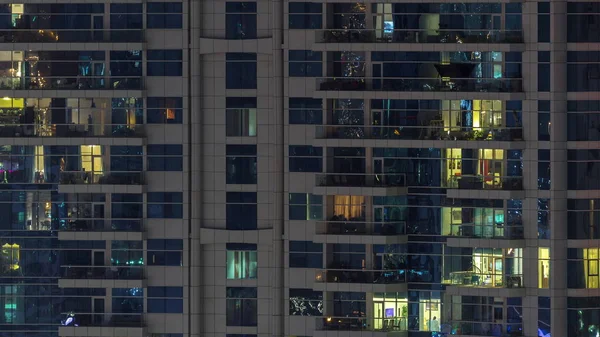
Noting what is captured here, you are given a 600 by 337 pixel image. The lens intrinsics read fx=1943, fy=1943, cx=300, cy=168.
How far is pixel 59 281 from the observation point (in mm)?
53875

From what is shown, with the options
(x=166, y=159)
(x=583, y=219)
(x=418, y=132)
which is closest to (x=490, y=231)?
(x=583, y=219)

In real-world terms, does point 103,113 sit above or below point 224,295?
above

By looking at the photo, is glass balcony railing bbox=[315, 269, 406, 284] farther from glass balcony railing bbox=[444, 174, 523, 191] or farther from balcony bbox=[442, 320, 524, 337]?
glass balcony railing bbox=[444, 174, 523, 191]

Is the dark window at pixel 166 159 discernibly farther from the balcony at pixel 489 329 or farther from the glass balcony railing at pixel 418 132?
the balcony at pixel 489 329

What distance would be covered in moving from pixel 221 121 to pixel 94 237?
188 inches

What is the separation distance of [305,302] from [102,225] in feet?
19.9

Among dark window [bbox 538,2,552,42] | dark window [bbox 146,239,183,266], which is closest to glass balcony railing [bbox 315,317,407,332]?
dark window [bbox 146,239,183,266]

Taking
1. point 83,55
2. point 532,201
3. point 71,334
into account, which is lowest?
point 71,334

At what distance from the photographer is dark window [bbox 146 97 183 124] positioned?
54062 millimetres

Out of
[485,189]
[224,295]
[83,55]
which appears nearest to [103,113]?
[83,55]

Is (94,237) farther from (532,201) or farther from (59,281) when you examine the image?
(532,201)

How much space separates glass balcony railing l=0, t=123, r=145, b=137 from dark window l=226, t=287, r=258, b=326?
5155 millimetres

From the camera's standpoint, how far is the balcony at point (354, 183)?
52.8 metres

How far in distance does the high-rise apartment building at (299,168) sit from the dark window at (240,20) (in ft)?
0.13
